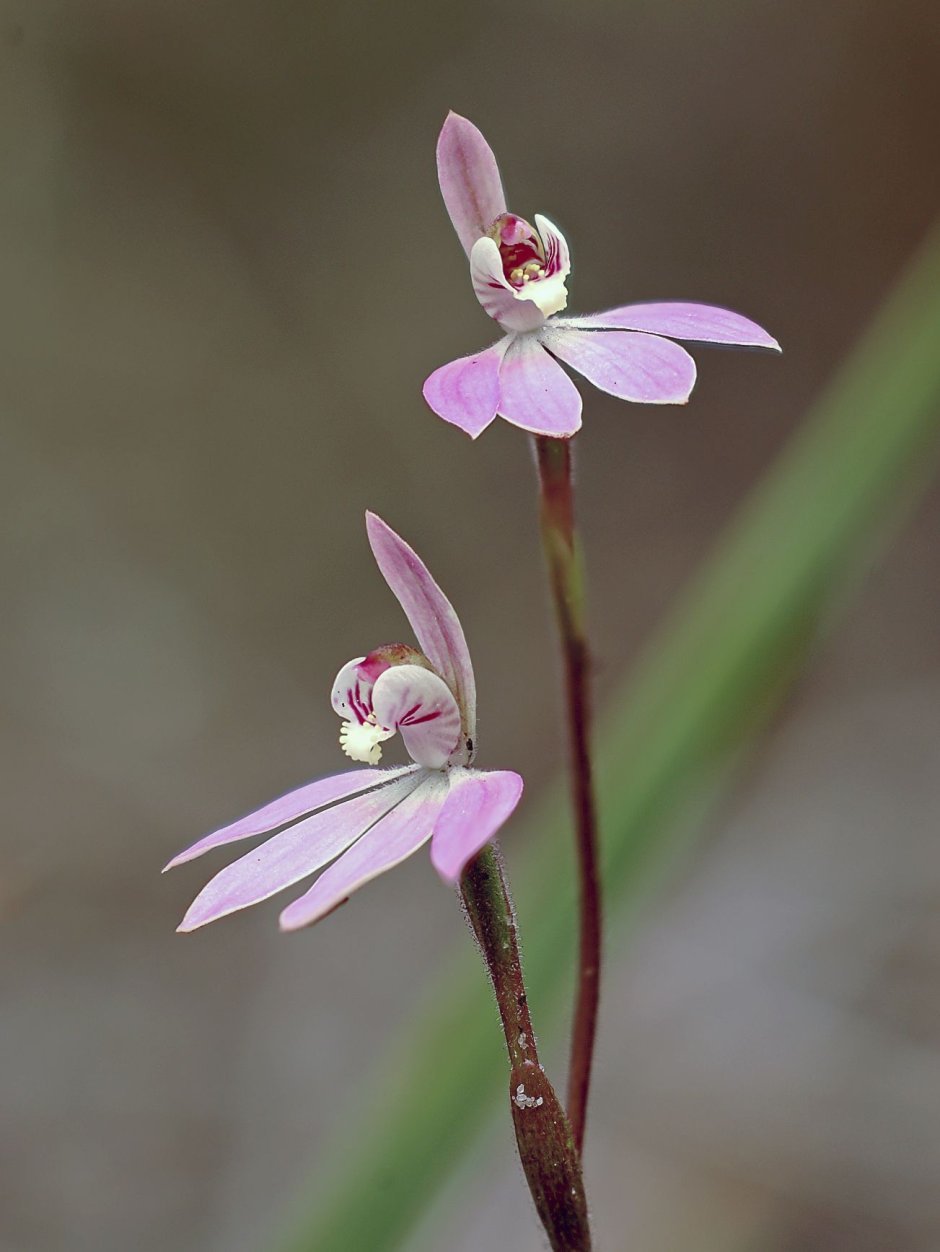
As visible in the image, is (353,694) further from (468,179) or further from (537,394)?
(468,179)

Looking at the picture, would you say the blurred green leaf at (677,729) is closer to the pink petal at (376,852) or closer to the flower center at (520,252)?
the pink petal at (376,852)

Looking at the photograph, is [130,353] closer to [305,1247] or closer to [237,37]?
[237,37]

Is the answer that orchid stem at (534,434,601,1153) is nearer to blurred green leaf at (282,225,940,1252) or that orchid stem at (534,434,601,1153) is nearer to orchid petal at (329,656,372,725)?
orchid petal at (329,656,372,725)

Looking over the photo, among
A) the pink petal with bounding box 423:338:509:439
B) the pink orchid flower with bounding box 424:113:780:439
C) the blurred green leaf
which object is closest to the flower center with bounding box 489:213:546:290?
the pink orchid flower with bounding box 424:113:780:439

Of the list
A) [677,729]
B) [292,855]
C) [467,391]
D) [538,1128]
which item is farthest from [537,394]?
[677,729]

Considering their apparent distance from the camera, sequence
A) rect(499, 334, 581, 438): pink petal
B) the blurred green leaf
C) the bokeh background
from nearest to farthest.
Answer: rect(499, 334, 581, 438): pink petal
the blurred green leaf
the bokeh background

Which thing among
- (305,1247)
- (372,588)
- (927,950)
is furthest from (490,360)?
(372,588)
